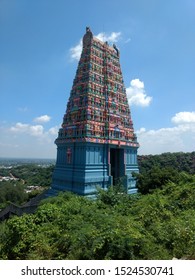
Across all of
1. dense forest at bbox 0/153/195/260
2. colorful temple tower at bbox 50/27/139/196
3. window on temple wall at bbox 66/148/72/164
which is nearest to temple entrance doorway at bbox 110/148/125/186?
colorful temple tower at bbox 50/27/139/196

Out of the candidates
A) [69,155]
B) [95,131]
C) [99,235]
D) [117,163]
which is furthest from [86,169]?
[99,235]

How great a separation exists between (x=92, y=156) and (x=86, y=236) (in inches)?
520

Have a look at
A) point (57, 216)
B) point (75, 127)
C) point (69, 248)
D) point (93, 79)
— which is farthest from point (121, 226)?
point (93, 79)

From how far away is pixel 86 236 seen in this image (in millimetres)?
7551

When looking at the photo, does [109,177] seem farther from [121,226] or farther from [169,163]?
[169,163]

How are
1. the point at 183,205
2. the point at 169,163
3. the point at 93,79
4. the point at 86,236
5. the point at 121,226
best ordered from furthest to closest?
the point at 169,163 < the point at 93,79 < the point at 183,205 < the point at 121,226 < the point at 86,236

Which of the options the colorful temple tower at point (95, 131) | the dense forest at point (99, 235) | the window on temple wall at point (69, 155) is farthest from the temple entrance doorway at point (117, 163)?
the dense forest at point (99, 235)

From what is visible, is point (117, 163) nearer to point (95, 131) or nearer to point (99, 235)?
point (95, 131)

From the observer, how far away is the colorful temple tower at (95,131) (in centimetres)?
2059

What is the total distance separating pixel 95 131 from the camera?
2128 cm

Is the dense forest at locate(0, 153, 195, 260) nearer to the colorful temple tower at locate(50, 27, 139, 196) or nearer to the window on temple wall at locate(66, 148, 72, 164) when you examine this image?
the colorful temple tower at locate(50, 27, 139, 196)

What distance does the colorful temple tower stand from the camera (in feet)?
67.6

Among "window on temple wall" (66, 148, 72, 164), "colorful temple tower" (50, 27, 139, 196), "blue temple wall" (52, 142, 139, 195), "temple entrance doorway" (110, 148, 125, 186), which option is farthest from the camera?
"temple entrance doorway" (110, 148, 125, 186)

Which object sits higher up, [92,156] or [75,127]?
[75,127]
